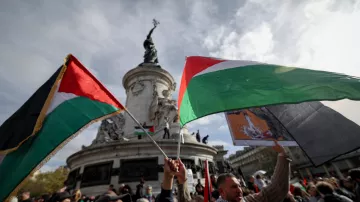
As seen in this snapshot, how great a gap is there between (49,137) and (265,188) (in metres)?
3.67

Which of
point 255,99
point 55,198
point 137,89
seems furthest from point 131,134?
point 255,99

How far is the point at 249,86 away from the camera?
11.9ft

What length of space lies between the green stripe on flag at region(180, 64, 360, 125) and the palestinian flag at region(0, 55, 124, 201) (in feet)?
5.29

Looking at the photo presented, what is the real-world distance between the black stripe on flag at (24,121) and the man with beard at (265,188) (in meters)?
3.31

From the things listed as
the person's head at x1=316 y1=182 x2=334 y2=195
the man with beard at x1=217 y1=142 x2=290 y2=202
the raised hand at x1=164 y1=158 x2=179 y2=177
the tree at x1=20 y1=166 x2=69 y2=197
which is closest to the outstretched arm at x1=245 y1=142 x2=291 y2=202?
the man with beard at x1=217 y1=142 x2=290 y2=202

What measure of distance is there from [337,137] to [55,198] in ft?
18.7

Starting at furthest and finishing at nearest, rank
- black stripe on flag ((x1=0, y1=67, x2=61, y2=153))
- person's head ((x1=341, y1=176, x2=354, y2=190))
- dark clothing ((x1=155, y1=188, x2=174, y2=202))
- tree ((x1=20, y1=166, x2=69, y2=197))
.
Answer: tree ((x1=20, y1=166, x2=69, y2=197)) < person's head ((x1=341, y1=176, x2=354, y2=190)) < black stripe on flag ((x1=0, y1=67, x2=61, y2=153)) < dark clothing ((x1=155, y1=188, x2=174, y2=202))

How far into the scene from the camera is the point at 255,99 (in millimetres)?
3389

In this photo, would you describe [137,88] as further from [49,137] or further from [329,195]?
[329,195]

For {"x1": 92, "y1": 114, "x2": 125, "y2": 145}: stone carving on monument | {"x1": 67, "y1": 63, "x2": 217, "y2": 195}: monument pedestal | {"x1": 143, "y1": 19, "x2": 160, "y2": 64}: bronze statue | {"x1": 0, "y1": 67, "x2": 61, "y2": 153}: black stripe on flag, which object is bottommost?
{"x1": 0, "y1": 67, "x2": 61, "y2": 153}: black stripe on flag

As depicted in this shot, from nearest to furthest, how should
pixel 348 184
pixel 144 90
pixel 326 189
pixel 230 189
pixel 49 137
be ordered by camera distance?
1. pixel 230 189
2. pixel 49 137
3. pixel 326 189
4. pixel 348 184
5. pixel 144 90

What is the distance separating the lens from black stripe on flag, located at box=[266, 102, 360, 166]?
2.77m

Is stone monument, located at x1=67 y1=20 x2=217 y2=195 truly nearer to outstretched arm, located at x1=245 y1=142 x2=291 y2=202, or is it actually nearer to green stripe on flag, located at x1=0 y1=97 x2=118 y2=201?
green stripe on flag, located at x1=0 y1=97 x2=118 y2=201

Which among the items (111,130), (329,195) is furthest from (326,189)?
(111,130)
